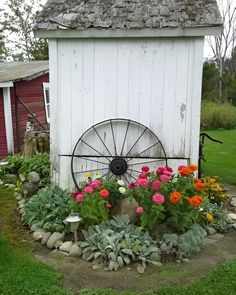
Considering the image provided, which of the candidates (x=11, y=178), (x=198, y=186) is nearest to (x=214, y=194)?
(x=198, y=186)

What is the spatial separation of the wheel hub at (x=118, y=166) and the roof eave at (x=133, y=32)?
5.68ft

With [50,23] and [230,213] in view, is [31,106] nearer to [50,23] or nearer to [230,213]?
[50,23]

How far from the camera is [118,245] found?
3742mm

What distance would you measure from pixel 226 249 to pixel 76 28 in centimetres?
340

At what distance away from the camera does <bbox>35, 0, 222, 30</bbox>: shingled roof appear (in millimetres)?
4750

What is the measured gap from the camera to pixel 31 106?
12047 mm

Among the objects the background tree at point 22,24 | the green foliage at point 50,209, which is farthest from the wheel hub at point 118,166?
the background tree at point 22,24

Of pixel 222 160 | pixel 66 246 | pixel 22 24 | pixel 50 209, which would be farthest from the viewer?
pixel 22 24

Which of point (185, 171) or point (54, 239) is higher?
point (185, 171)

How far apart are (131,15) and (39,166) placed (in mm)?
3074

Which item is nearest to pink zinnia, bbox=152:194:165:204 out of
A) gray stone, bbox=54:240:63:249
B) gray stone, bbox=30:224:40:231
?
gray stone, bbox=54:240:63:249

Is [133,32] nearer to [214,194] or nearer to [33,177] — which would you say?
[214,194]

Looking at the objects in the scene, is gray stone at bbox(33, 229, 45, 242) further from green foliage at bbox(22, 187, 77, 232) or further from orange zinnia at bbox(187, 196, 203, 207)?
orange zinnia at bbox(187, 196, 203, 207)

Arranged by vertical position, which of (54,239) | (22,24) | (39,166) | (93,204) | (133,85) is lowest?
(54,239)
